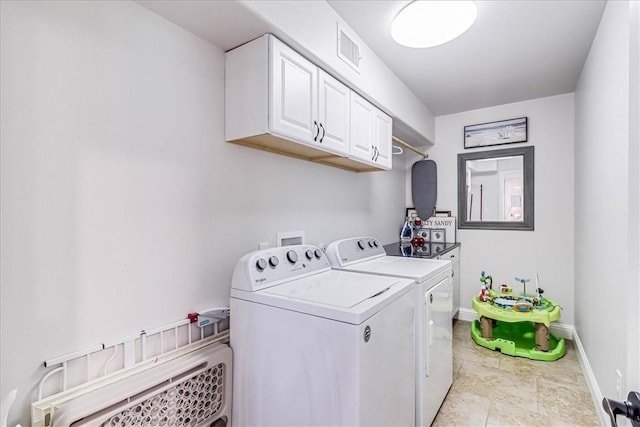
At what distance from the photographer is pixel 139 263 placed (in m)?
1.26

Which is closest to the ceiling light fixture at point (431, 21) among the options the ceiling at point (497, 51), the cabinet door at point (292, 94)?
the ceiling at point (497, 51)

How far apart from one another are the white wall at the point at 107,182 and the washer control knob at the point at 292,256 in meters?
0.22

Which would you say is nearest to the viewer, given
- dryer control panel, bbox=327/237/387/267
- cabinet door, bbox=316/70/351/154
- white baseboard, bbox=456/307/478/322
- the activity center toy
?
cabinet door, bbox=316/70/351/154

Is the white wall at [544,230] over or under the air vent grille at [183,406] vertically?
over

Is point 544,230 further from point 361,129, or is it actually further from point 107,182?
point 107,182

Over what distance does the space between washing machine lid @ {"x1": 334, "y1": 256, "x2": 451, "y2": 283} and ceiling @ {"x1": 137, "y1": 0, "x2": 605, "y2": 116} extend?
4.69 ft

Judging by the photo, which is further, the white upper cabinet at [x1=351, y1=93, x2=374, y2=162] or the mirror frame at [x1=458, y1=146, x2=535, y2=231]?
the mirror frame at [x1=458, y1=146, x2=535, y2=231]

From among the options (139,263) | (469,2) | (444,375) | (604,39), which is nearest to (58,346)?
(139,263)

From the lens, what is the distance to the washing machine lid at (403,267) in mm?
1736

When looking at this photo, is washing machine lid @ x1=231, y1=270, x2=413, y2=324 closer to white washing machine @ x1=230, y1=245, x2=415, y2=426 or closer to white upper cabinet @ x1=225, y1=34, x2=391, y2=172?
white washing machine @ x1=230, y1=245, x2=415, y2=426

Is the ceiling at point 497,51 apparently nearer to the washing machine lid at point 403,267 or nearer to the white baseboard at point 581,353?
the washing machine lid at point 403,267

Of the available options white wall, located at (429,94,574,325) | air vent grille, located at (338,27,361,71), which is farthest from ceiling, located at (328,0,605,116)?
white wall, located at (429,94,574,325)

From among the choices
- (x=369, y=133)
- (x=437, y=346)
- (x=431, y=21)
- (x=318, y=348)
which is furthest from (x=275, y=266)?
(x=431, y=21)

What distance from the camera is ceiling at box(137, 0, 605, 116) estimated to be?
1397 mm
